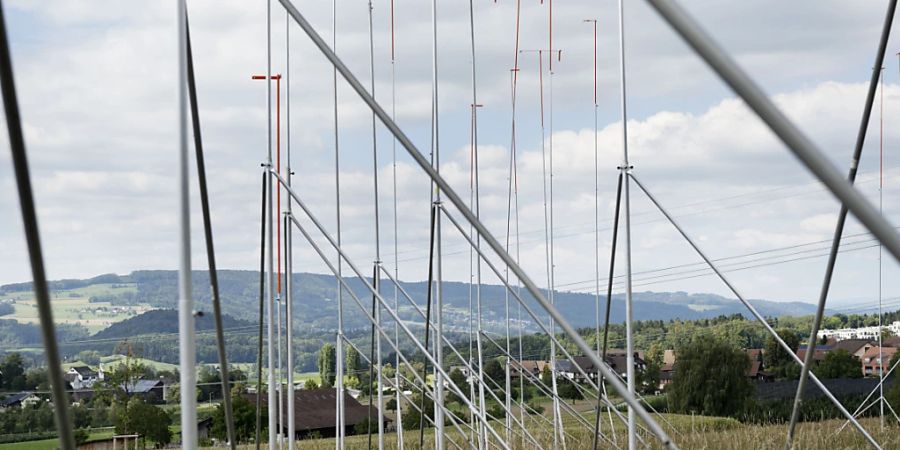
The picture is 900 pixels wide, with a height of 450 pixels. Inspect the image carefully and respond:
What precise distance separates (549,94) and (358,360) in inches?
1689

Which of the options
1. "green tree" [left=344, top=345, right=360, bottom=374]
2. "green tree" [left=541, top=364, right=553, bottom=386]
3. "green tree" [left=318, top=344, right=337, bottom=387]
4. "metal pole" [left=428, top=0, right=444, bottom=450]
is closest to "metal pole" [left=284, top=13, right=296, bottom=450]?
"metal pole" [left=428, top=0, right=444, bottom=450]

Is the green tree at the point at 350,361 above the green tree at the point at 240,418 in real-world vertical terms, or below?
above

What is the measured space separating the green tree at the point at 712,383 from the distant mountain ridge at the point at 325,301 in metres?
27.9

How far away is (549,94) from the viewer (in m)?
12.5

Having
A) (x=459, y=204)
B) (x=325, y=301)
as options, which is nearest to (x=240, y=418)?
(x=459, y=204)

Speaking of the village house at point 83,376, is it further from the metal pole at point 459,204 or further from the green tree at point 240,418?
the metal pole at point 459,204

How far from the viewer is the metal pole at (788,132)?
57.9 inches

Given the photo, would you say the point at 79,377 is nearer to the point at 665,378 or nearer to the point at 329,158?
the point at 665,378

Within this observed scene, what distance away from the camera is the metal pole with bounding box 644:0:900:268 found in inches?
57.9

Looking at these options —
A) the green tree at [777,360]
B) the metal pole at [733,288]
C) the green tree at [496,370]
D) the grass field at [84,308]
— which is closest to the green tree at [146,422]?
the green tree at [496,370]

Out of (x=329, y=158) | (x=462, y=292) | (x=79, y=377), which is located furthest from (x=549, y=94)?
(x=462, y=292)

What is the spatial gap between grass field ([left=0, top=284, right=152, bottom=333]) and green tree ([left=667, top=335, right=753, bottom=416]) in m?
46.3

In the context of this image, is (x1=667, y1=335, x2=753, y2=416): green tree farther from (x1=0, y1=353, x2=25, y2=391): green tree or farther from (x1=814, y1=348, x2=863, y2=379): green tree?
(x1=0, y1=353, x2=25, y2=391): green tree

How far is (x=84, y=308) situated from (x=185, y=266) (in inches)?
2825
